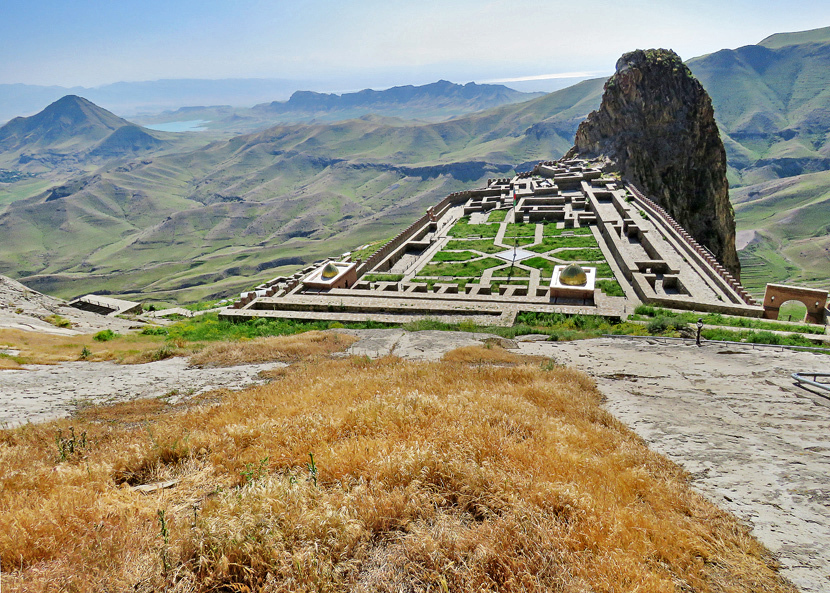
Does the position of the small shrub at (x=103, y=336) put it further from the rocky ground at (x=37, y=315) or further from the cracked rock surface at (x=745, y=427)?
the cracked rock surface at (x=745, y=427)

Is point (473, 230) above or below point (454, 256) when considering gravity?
above

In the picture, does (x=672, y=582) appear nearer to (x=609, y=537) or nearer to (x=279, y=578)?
(x=609, y=537)

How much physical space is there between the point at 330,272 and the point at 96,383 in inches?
567

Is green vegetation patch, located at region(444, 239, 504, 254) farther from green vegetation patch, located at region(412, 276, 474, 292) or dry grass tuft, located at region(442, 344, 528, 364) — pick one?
dry grass tuft, located at region(442, 344, 528, 364)

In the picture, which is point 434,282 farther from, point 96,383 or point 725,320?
point 96,383

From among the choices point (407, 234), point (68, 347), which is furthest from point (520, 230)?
point (68, 347)

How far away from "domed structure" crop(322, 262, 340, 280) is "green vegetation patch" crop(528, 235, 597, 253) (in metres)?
12.7

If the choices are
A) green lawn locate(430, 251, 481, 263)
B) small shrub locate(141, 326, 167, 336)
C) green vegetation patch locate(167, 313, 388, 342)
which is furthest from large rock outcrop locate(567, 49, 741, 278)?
small shrub locate(141, 326, 167, 336)

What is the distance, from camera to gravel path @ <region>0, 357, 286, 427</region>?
7176 mm

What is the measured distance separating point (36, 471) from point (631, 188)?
44.4 metres

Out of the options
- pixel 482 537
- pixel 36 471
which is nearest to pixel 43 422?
pixel 36 471

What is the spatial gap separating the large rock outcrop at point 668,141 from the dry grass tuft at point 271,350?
178ft

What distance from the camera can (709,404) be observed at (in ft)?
23.1

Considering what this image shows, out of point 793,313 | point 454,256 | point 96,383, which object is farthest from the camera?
point 793,313
